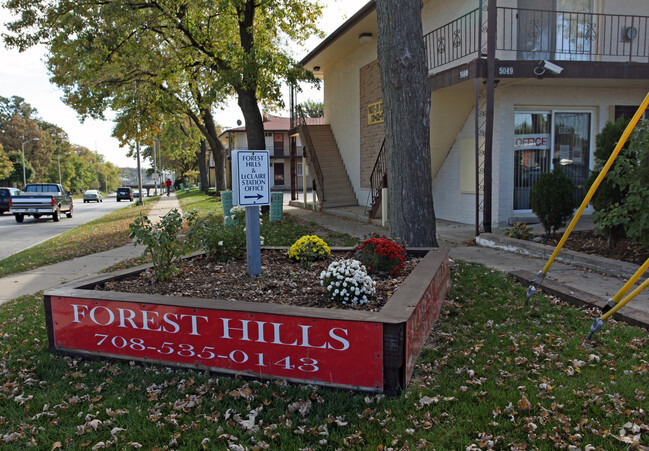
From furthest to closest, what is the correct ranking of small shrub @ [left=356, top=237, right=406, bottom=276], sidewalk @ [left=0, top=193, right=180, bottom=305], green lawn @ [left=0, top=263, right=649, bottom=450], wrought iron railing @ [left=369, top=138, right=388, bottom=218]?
wrought iron railing @ [left=369, top=138, right=388, bottom=218] < sidewalk @ [left=0, top=193, right=180, bottom=305] < small shrub @ [left=356, top=237, right=406, bottom=276] < green lawn @ [left=0, top=263, right=649, bottom=450]

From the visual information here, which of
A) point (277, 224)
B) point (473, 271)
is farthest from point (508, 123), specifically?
point (277, 224)

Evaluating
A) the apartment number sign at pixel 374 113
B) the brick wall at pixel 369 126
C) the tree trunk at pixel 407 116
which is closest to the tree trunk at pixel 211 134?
the brick wall at pixel 369 126

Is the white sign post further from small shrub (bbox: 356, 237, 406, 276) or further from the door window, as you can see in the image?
the door window

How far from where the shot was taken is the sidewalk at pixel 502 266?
570 centimetres

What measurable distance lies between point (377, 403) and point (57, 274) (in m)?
7.27

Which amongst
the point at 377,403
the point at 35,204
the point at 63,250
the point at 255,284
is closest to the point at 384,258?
the point at 255,284

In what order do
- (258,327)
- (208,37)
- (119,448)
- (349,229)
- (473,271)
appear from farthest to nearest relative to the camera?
(208,37) < (349,229) < (473,271) < (258,327) < (119,448)

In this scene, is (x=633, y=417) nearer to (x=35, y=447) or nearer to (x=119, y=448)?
(x=119, y=448)

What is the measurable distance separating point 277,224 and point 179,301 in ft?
30.2

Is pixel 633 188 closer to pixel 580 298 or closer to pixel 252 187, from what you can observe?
pixel 580 298

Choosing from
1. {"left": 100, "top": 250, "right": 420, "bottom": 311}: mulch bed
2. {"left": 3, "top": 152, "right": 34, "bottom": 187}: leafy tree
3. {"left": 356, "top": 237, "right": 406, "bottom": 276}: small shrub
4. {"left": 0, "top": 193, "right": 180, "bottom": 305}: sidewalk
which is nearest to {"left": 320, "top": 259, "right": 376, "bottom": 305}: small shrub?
{"left": 100, "top": 250, "right": 420, "bottom": 311}: mulch bed

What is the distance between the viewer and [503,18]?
10242 millimetres

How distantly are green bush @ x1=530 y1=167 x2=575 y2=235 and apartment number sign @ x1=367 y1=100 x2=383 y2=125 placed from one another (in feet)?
23.6

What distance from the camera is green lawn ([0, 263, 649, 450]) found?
286cm
